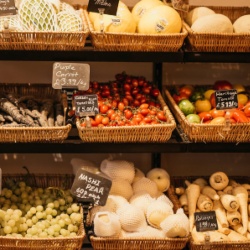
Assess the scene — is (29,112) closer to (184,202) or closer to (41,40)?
(41,40)

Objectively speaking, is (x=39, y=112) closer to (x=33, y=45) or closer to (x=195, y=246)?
(x=33, y=45)

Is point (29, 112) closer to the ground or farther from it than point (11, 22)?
closer to the ground

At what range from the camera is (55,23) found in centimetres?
303

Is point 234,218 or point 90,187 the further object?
point 234,218

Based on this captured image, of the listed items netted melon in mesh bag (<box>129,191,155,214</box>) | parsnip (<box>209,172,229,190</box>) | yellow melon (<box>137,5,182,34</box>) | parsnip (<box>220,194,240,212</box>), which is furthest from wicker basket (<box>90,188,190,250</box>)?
yellow melon (<box>137,5,182,34</box>)

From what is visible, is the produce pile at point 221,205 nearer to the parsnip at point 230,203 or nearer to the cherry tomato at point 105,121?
the parsnip at point 230,203

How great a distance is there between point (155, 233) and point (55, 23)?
48.0 inches

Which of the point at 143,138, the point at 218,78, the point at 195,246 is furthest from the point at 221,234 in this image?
the point at 218,78

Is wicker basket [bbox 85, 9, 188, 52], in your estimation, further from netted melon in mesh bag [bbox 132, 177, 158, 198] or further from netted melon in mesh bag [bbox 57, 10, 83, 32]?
netted melon in mesh bag [bbox 132, 177, 158, 198]

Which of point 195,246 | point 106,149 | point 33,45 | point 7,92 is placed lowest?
point 195,246

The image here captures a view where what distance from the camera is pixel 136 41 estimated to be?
298cm

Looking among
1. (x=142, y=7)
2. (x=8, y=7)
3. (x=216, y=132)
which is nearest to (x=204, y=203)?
(x=216, y=132)

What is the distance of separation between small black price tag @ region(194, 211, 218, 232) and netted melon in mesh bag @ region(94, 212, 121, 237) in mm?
417

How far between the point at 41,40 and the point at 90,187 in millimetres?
786
